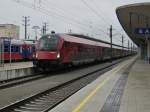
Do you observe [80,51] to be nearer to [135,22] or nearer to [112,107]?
[135,22]

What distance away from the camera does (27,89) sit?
19.1 m

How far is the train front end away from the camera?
1142 inches

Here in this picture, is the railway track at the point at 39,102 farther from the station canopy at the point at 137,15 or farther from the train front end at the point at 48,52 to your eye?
the station canopy at the point at 137,15

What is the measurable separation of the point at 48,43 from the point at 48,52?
92 cm

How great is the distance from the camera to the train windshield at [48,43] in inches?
1168

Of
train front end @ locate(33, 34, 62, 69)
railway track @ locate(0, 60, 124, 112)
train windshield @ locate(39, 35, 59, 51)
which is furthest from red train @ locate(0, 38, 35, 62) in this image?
railway track @ locate(0, 60, 124, 112)

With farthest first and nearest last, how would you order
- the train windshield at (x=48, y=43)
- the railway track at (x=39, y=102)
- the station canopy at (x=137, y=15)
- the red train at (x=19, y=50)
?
1. the red train at (x=19, y=50)
2. the station canopy at (x=137, y=15)
3. the train windshield at (x=48, y=43)
4. the railway track at (x=39, y=102)

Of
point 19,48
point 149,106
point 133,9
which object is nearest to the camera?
point 149,106

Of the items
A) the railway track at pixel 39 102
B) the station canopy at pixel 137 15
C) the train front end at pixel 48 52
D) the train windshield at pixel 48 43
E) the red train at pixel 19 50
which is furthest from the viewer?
the red train at pixel 19 50

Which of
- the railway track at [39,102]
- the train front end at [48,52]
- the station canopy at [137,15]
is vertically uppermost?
the station canopy at [137,15]

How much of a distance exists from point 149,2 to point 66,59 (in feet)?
34.6

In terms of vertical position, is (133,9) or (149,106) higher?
(133,9)

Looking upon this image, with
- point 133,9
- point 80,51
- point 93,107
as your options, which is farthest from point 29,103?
point 133,9

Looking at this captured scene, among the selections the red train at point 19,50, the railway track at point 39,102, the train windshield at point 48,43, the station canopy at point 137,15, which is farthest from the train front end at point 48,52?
the red train at point 19,50
